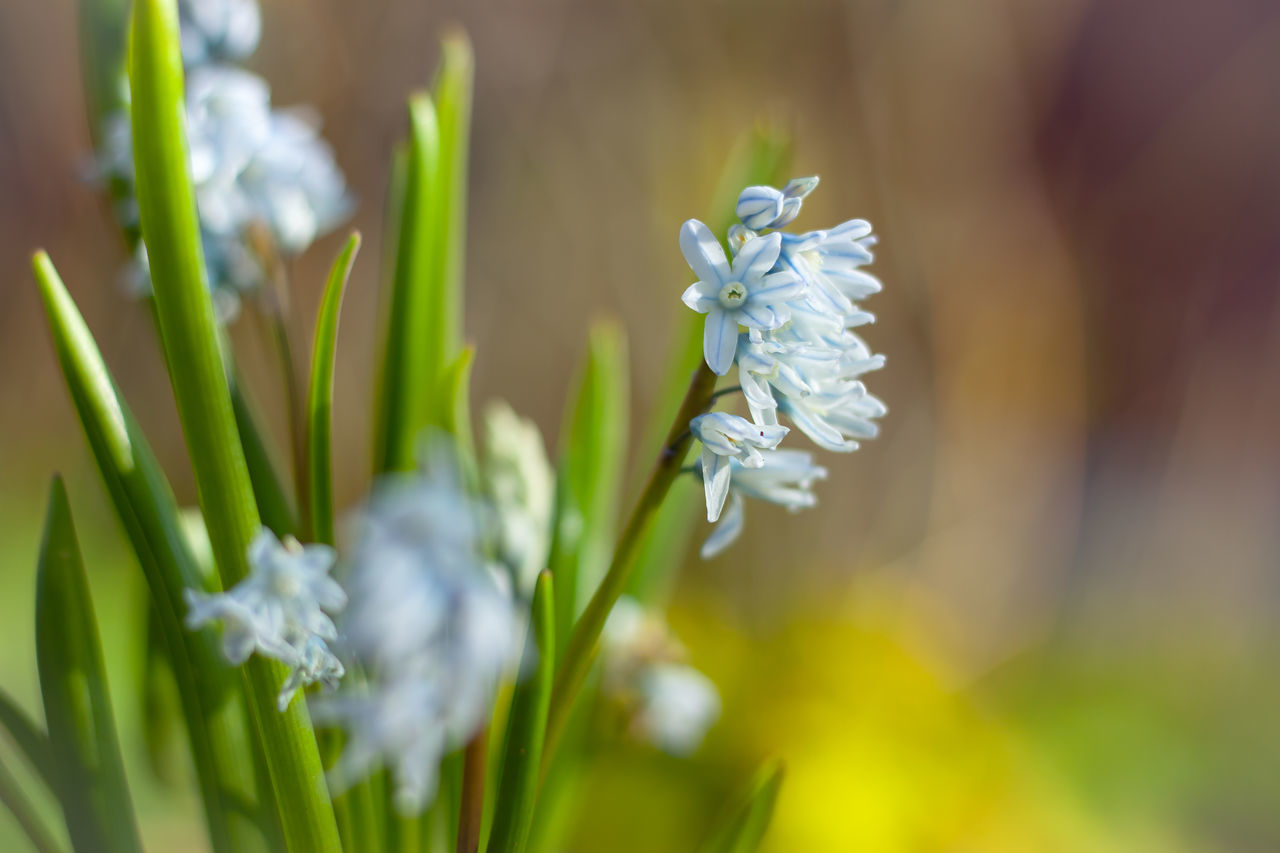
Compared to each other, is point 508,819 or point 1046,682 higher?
point 1046,682

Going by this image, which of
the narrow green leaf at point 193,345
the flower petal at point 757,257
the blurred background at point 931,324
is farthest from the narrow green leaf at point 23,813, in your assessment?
the blurred background at point 931,324

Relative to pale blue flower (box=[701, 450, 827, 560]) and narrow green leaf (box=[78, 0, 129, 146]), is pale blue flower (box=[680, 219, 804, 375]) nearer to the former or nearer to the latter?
pale blue flower (box=[701, 450, 827, 560])

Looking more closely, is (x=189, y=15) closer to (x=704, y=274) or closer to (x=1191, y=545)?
(x=704, y=274)

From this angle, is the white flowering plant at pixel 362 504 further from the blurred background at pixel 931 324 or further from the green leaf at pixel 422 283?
the blurred background at pixel 931 324

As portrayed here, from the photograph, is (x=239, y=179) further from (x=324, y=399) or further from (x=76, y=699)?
(x=76, y=699)

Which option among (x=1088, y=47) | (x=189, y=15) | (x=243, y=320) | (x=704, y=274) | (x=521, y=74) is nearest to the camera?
(x=704, y=274)

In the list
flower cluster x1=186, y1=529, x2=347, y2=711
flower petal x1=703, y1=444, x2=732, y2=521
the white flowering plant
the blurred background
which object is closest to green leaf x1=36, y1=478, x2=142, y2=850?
the white flowering plant

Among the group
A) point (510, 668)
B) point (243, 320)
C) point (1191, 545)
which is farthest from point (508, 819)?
point (1191, 545)

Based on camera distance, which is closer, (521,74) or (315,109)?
(315,109)
